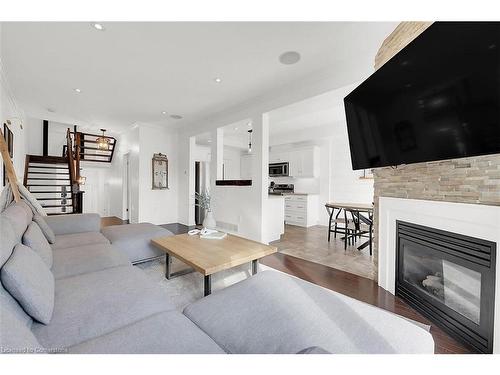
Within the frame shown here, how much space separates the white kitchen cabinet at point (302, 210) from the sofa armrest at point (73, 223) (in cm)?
427

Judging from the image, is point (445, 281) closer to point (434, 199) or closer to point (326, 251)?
point (434, 199)

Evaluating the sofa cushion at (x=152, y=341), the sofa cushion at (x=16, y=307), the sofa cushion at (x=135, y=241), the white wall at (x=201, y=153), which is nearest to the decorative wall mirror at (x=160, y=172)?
the white wall at (x=201, y=153)

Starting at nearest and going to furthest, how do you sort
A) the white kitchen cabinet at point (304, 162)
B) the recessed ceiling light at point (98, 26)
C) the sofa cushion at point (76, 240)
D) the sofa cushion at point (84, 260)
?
the sofa cushion at point (84, 260), the recessed ceiling light at point (98, 26), the sofa cushion at point (76, 240), the white kitchen cabinet at point (304, 162)

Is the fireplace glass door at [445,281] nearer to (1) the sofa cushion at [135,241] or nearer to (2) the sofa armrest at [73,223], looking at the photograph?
(1) the sofa cushion at [135,241]

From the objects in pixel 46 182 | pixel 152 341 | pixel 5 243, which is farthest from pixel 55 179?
pixel 152 341

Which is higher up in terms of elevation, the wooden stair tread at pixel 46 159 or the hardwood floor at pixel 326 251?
the wooden stair tread at pixel 46 159

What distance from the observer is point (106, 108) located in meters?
4.22

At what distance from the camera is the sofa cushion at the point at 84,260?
165 centimetres

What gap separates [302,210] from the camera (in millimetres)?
5484

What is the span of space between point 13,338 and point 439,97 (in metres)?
2.29

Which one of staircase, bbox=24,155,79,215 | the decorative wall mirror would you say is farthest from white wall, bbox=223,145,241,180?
staircase, bbox=24,155,79,215
